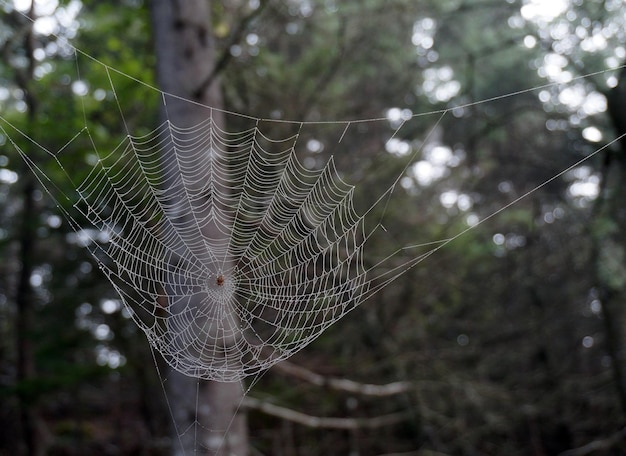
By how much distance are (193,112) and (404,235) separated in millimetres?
3850

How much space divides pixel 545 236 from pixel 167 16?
6753 mm

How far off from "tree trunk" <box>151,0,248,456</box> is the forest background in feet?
1.25

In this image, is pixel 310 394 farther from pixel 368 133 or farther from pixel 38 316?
pixel 368 133

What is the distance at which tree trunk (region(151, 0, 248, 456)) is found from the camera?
11.7ft

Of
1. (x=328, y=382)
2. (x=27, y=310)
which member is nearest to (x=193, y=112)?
(x=328, y=382)

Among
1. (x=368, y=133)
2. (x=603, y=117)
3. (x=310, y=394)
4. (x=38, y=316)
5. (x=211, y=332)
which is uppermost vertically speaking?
(x=368, y=133)

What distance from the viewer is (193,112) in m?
3.88

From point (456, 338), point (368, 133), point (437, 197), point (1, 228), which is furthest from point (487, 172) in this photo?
point (1, 228)

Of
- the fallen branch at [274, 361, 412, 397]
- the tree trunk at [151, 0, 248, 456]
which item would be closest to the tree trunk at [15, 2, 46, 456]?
the tree trunk at [151, 0, 248, 456]

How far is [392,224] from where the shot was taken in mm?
6848

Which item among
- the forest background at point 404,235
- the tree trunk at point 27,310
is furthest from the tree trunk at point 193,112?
the tree trunk at point 27,310

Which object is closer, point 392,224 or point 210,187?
point 210,187

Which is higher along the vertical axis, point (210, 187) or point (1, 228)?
point (1, 228)

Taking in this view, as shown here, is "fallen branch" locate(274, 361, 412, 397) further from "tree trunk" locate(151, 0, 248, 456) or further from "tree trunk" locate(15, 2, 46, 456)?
"tree trunk" locate(15, 2, 46, 456)
